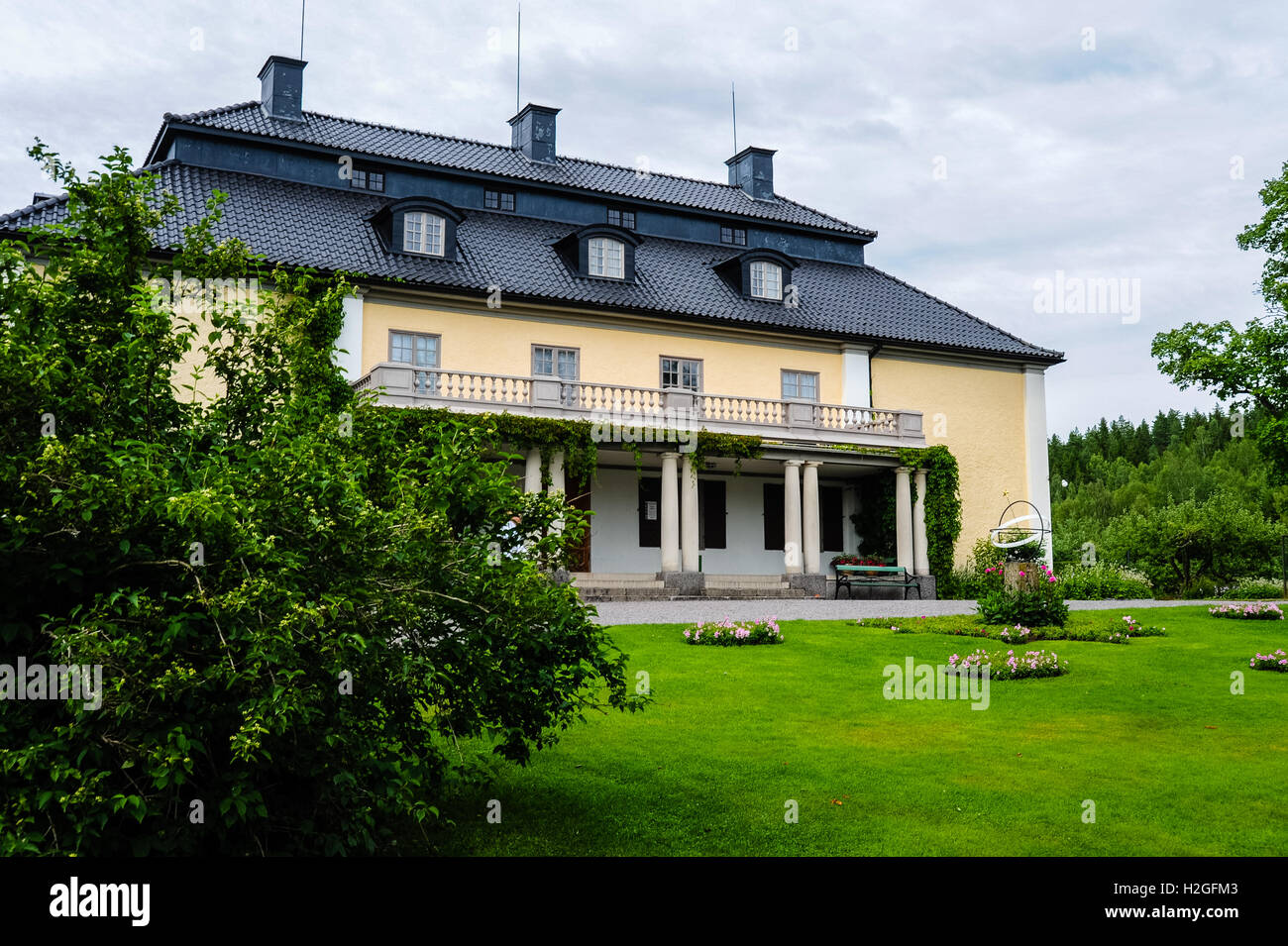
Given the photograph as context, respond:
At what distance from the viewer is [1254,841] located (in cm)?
668

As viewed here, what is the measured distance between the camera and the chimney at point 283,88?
104 feet

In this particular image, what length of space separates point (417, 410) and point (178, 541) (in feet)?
62.1

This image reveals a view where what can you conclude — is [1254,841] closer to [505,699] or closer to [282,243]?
[505,699]

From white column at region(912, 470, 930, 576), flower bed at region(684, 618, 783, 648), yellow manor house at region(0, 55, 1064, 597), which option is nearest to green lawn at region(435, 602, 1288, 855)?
flower bed at region(684, 618, 783, 648)

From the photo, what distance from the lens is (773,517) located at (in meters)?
32.2

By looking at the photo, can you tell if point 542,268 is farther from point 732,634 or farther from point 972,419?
point 732,634

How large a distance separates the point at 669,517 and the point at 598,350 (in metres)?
5.78

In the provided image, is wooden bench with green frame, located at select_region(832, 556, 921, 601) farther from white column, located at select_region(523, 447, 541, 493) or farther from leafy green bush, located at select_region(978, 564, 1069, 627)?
leafy green bush, located at select_region(978, 564, 1069, 627)

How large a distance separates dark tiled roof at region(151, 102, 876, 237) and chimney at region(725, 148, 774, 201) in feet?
1.34

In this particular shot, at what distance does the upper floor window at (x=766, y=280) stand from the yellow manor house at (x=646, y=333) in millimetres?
92

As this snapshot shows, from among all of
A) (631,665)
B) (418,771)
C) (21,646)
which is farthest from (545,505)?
(631,665)

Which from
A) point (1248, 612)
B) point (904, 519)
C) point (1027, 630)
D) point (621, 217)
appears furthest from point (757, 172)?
point (1027, 630)

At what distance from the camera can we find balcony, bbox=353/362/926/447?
24987 mm

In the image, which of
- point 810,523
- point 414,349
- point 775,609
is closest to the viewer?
point 775,609
